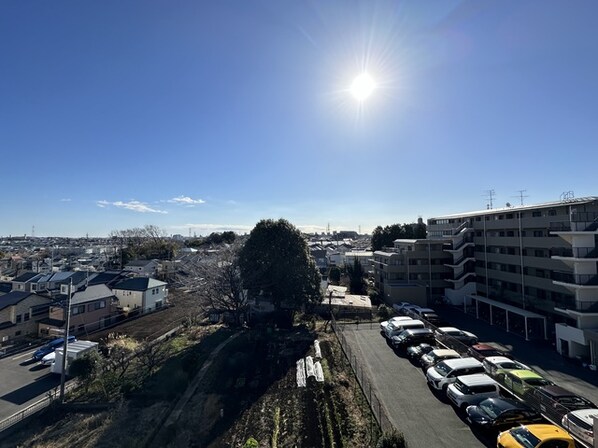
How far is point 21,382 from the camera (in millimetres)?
18156

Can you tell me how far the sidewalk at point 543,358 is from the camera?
14.5 metres

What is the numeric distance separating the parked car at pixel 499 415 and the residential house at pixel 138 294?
3252cm

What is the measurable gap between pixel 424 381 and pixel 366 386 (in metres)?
2.90

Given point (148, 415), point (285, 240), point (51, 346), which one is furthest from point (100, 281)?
point (148, 415)

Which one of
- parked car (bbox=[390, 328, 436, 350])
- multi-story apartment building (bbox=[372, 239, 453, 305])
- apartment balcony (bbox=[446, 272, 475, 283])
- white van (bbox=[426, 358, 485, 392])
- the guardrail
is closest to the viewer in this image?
white van (bbox=[426, 358, 485, 392])

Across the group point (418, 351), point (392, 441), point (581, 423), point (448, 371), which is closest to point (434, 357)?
point (418, 351)

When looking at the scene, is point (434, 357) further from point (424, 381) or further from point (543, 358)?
point (543, 358)

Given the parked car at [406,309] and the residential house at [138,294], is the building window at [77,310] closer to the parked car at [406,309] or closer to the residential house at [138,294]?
the residential house at [138,294]

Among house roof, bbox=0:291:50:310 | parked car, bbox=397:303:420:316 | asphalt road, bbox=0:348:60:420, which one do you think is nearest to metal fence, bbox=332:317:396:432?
parked car, bbox=397:303:420:316

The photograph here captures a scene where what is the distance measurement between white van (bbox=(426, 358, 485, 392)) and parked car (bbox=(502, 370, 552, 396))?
99cm

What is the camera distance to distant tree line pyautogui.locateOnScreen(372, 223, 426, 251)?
48.2 meters

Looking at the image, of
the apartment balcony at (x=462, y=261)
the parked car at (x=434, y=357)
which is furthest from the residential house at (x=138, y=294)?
the apartment balcony at (x=462, y=261)

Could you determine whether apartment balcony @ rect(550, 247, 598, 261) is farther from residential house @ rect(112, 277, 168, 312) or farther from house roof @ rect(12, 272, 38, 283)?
house roof @ rect(12, 272, 38, 283)

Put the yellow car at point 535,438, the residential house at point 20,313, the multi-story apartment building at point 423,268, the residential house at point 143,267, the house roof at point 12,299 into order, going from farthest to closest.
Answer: the residential house at point 143,267 → the multi-story apartment building at point 423,268 → the house roof at point 12,299 → the residential house at point 20,313 → the yellow car at point 535,438
